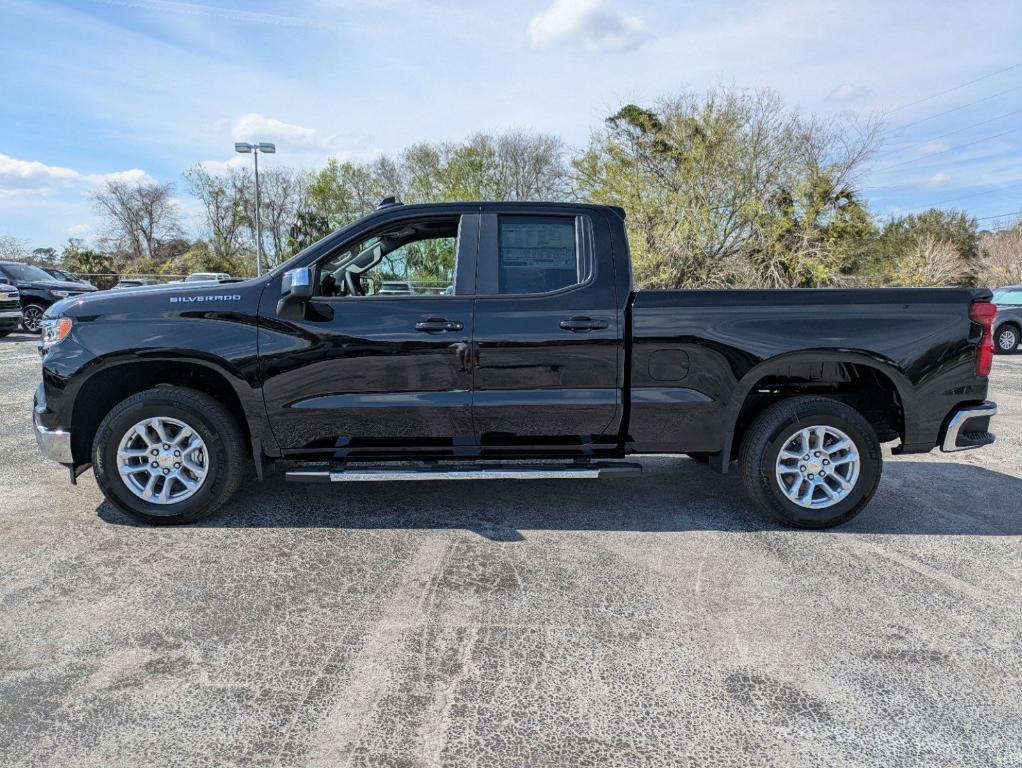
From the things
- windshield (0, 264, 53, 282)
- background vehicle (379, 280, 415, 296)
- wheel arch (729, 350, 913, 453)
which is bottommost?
wheel arch (729, 350, 913, 453)

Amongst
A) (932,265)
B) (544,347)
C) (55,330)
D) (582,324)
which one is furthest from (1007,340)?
(932,265)

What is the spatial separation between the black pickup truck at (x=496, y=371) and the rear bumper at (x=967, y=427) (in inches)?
0.6

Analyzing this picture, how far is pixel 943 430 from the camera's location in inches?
162

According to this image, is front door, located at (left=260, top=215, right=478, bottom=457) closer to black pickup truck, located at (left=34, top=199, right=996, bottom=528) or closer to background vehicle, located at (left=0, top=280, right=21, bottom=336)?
black pickup truck, located at (left=34, top=199, right=996, bottom=528)

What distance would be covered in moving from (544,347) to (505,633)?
5.51 ft

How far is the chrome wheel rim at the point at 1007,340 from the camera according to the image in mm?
15609

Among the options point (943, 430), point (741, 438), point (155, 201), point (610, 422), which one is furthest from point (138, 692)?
point (155, 201)

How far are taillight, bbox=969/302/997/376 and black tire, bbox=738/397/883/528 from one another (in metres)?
0.74

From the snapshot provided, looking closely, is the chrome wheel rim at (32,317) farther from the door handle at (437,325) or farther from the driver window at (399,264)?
the door handle at (437,325)

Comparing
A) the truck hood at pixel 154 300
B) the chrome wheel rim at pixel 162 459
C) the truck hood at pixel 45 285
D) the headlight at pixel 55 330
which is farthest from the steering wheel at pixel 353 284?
the truck hood at pixel 45 285

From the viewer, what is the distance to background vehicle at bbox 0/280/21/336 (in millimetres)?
15430

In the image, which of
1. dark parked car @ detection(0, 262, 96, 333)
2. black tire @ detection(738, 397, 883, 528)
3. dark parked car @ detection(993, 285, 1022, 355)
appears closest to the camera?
black tire @ detection(738, 397, 883, 528)

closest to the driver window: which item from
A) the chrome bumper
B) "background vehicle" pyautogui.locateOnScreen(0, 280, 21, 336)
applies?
the chrome bumper

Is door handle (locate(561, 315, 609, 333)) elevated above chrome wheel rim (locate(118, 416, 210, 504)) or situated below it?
above
